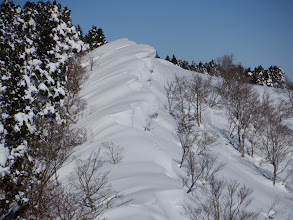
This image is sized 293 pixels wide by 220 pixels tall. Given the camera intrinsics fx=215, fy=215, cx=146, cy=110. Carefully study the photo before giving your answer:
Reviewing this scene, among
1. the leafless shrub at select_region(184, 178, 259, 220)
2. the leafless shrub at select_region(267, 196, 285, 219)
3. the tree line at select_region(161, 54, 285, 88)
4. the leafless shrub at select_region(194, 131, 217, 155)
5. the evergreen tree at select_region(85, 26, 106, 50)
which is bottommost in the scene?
the leafless shrub at select_region(267, 196, 285, 219)

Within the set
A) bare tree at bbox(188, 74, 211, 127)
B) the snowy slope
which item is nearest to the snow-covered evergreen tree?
the snowy slope

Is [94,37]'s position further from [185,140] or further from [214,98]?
[185,140]

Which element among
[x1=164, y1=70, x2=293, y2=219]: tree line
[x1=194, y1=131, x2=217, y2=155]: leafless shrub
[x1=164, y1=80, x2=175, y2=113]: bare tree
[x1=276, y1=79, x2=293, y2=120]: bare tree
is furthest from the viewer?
[x1=276, y1=79, x2=293, y2=120]: bare tree

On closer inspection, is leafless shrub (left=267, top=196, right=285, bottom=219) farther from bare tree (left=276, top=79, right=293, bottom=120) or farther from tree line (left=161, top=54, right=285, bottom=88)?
tree line (left=161, top=54, right=285, bottom=88)

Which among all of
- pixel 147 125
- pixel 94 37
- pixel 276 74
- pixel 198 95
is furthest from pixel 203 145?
pixel 276 74

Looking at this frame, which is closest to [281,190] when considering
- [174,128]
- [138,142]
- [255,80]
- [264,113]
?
[264,113]

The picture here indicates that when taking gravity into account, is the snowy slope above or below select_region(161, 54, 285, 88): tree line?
below

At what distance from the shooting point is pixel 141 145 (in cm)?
2270

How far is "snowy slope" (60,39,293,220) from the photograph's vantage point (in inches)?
633

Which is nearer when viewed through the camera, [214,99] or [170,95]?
[170,95]

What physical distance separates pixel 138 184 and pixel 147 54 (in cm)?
3688

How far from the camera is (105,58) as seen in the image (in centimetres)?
4925

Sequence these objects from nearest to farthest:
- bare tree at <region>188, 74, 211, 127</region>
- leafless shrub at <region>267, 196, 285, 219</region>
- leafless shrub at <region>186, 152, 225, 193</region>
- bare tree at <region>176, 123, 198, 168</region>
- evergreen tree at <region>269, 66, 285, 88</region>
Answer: leafless shrub at <region>186, 152, 225, 193</region>, leafless shrub at <region>267, 196, 285, 219</region>, bare tree at <region>176, 123, 198, 168</region>, bare tree at <region>188, 74, 211, 127</region>, evergreen tree at <region>269, 66, 285, 88</region>

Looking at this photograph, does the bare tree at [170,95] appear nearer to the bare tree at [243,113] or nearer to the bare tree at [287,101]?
the bare tree at [243,113]
